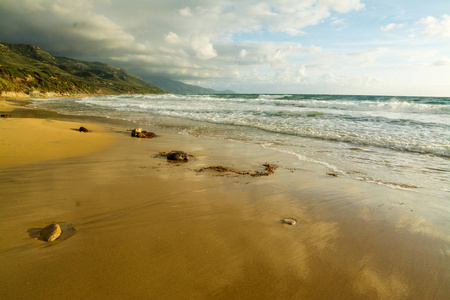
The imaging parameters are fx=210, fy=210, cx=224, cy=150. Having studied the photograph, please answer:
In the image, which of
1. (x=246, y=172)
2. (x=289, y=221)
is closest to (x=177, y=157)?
(x=246, y=172)

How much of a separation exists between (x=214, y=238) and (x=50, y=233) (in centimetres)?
181

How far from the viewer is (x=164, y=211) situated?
10.0ft

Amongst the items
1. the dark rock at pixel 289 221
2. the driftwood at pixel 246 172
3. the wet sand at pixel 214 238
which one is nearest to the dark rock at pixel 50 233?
the wet sand at pixel 214 238

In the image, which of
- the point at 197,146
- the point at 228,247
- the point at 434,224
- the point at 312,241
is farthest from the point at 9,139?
the point at 434,224

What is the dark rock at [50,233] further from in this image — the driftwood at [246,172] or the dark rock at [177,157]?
the dark rock at [177,157]

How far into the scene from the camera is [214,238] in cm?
250

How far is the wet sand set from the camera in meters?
1.84

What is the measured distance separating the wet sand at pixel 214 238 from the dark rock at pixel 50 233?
0.06 metres

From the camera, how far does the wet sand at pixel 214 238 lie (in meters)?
1.84

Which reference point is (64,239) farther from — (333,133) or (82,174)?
(333,133)

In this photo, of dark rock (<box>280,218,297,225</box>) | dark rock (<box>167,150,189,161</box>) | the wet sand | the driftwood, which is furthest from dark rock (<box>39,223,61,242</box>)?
dark rock (<box>167,150,189,161</box>)

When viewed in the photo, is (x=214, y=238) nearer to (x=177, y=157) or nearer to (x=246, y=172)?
(x=246, y=172)

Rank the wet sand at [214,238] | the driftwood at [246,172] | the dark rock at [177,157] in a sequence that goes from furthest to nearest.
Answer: the dark rock at [177,157] → the driftwood at [246,172] → the wet sand at [214,238]

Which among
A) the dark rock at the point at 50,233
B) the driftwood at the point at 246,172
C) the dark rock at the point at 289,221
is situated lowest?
the dark rock at the point at 289,221
